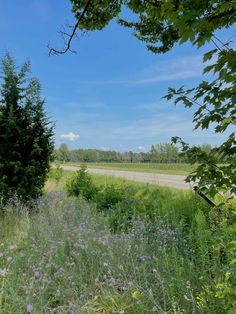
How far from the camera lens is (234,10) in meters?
2.84

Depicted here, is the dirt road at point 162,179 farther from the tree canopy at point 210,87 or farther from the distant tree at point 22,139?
the tree canopy at point 210,87

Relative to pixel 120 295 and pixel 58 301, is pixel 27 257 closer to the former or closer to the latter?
pixel 58 301

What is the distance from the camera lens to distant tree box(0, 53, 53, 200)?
9.08 metres

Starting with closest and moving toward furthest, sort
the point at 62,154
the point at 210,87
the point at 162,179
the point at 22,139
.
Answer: the point at 210,87 < the point at 22,139 < the point at 162,179 < the point at 62,154

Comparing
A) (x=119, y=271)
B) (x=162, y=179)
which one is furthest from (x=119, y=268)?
(x=162, y=179)

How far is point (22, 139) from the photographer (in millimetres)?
9258

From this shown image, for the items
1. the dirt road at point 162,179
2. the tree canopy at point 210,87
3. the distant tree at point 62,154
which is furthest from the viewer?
the dirt road at point 162,179

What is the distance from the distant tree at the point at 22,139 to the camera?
9.08 meters

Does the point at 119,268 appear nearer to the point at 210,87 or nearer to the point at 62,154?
the point at 210,87

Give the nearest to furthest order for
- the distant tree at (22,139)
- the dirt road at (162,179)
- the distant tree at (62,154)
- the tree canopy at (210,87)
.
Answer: the tree canopy at (210,87) < the distant tree at (22,139) < the distant tree at (62,154) < the dirt road at (162,179)

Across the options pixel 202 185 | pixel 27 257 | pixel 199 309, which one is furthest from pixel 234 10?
pixel 27 257

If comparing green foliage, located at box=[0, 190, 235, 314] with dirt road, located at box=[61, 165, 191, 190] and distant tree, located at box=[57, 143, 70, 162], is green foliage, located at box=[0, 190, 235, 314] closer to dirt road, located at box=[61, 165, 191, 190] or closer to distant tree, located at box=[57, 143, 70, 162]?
dirt road, located at box=[61, 165, 191, 190]

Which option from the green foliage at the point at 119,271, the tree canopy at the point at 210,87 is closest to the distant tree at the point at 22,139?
the green foliage at the point at 119,271

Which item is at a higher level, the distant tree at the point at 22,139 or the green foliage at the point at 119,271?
the distant tree at the point at 22,139
